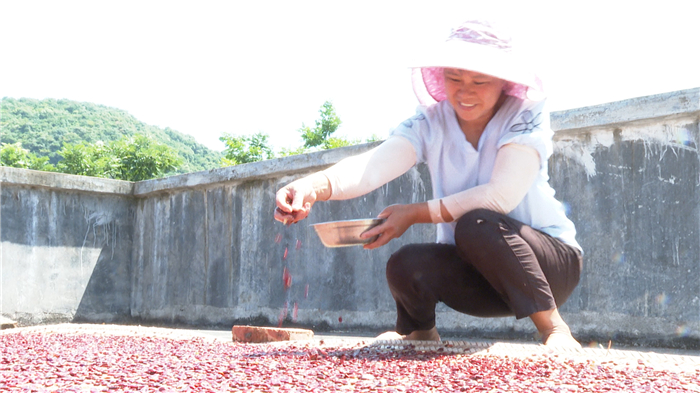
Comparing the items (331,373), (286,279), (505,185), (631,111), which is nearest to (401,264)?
(505,185)

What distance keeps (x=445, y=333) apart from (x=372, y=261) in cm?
84

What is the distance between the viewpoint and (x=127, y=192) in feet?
24.4

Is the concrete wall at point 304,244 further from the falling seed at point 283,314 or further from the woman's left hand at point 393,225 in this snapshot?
the woman's left hand at point 393,225

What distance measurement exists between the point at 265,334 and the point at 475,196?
171 centimetres

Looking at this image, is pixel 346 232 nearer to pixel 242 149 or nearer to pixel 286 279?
pixel 286 279

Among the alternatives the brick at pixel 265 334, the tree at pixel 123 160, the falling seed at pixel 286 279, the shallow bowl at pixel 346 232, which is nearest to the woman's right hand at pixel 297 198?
the shallow bowl at pixel 346 232

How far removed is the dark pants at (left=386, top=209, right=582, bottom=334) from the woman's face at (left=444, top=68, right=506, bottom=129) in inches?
15.1

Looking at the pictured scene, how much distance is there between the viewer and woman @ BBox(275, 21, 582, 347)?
2.27 m

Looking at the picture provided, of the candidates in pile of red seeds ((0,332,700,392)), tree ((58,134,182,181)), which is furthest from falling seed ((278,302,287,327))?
tree ((58,134,182,181))

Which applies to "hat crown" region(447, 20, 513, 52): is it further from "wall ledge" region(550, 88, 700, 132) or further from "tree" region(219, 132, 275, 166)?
"tree" region(219, 132, 275, 166)

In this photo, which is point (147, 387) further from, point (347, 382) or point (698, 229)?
point (698, 229)

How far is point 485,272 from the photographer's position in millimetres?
2334

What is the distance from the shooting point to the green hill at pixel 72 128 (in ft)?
167

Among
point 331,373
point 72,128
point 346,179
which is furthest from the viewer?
point 72,128
